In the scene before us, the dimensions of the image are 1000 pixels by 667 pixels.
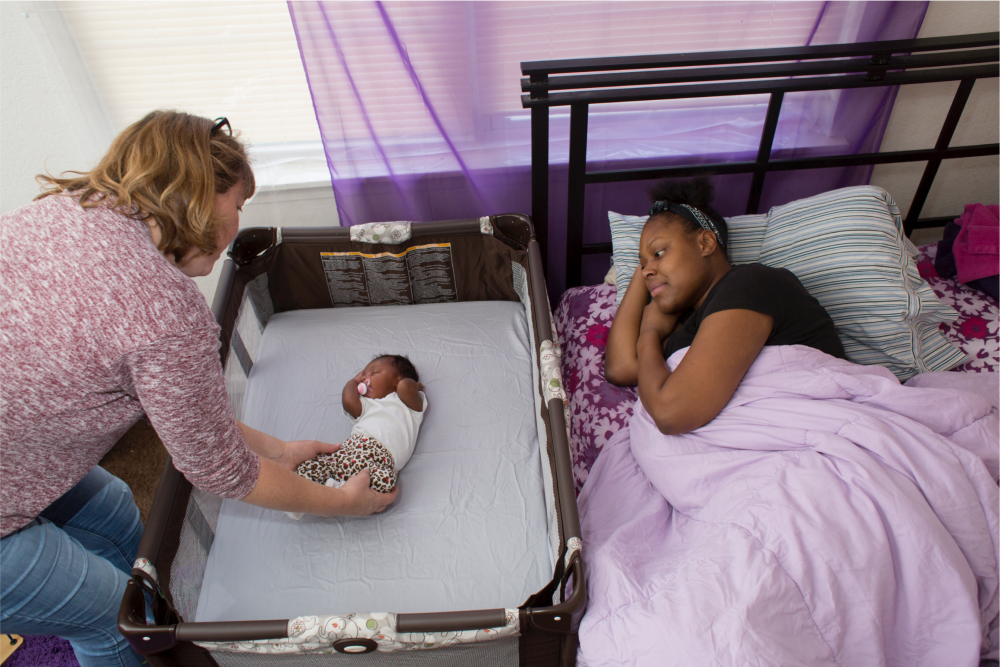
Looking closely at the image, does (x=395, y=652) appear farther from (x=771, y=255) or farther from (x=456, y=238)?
(x=771, y=255)

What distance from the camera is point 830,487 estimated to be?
1008 millimetres

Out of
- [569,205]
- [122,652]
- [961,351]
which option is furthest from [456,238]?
[961,351]

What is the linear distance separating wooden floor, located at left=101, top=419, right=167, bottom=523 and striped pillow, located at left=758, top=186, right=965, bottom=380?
6.66 feet

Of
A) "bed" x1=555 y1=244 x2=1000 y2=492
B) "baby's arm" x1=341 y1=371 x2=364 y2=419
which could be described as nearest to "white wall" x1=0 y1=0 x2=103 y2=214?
"baby's arm" x1=341 y1=371 x2=364 y2=419

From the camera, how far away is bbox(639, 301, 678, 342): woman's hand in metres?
1.47

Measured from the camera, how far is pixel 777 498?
1.01 meters

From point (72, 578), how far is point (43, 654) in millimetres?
759

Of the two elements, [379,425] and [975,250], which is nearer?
[379,425]

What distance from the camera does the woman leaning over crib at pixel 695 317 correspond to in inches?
47.1

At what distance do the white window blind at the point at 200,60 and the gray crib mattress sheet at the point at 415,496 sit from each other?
2.23 ft

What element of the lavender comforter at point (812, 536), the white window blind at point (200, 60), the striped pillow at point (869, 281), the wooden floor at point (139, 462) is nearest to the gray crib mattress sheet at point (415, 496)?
the lavender comforter at point (812, 536)

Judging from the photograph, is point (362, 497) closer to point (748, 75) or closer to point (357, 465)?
point (357, 465)

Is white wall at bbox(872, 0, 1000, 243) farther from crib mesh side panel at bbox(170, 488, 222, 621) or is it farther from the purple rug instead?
the purple rug

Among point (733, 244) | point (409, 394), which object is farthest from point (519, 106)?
point (409, 394)
